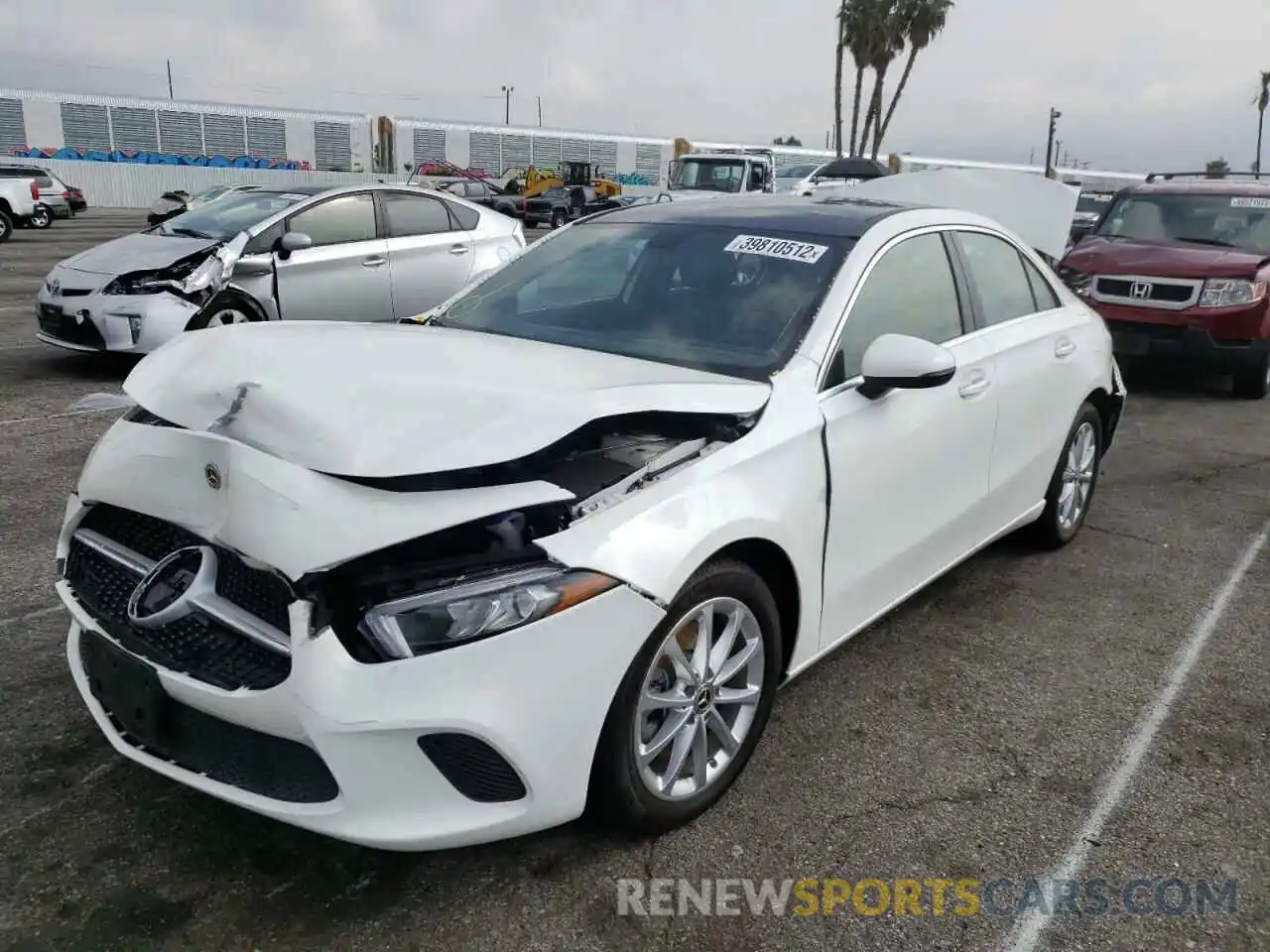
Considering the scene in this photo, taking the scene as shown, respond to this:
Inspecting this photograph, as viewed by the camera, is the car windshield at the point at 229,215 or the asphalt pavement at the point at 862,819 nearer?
the asphalt pavement at the point at 862,819

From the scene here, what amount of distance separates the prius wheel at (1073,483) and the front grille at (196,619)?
11.7 ft

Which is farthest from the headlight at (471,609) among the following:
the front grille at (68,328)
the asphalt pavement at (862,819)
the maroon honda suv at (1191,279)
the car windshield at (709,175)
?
the car windshield at (709,175)

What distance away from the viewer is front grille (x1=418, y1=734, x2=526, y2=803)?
Answer: 2.12 metres

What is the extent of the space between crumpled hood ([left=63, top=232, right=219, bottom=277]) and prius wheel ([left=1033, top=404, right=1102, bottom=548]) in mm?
→ 6579

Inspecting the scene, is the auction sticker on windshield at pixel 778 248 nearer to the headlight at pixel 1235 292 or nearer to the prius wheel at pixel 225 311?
the prius wheel at pixel 225 311

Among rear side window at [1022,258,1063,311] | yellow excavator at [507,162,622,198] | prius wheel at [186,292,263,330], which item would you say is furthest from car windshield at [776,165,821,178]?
rear side window at [1022,258,1063,311]

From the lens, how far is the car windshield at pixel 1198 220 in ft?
30.1

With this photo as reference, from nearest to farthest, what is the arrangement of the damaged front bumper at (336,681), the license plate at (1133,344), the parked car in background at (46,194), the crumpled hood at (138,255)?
the damaged front bumper at (336,681)
the crumpled hood at (138,255)
the license plate at (1133,344)
the parked car in background at (46,194)

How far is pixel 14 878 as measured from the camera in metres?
2.42

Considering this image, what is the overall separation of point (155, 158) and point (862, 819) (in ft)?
158

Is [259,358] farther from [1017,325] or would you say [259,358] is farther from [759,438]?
[1017,325]

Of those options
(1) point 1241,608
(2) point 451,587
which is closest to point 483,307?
(2) point 451,587

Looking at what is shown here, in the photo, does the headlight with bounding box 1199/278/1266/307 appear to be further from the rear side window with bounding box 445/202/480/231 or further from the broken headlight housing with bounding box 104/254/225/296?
the broken headlight housing with bounding box 104/254/225/296

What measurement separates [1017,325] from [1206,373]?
7.42m
